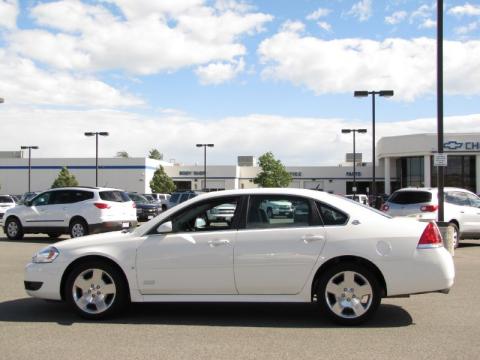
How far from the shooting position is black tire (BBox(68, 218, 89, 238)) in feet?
56.4

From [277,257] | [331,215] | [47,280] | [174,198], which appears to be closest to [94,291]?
[47,280]

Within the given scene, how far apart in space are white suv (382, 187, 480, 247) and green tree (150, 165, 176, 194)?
63486 millimetres

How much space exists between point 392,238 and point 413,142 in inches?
2348

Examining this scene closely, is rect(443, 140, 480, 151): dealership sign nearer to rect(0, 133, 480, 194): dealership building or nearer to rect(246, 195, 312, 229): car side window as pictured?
rect(0, 133, 480, 194): dealership building

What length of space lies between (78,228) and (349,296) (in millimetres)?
12358

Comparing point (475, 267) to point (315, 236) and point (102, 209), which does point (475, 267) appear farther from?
point (102, 209)

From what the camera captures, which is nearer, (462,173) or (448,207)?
(448,207)

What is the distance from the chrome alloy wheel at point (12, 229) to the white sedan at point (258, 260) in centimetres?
1227

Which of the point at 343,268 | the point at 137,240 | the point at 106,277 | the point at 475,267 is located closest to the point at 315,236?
the point at 343,268

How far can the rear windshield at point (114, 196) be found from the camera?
17.6 meters

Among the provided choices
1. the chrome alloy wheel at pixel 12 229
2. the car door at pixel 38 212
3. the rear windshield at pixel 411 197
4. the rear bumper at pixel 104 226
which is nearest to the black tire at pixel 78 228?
the rear bumper at pixel 104 226

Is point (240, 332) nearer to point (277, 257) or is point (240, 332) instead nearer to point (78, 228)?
point (277, 257)

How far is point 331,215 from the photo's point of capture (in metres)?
6.68

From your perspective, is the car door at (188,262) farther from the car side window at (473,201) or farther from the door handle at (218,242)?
the car side window at (473,201)
